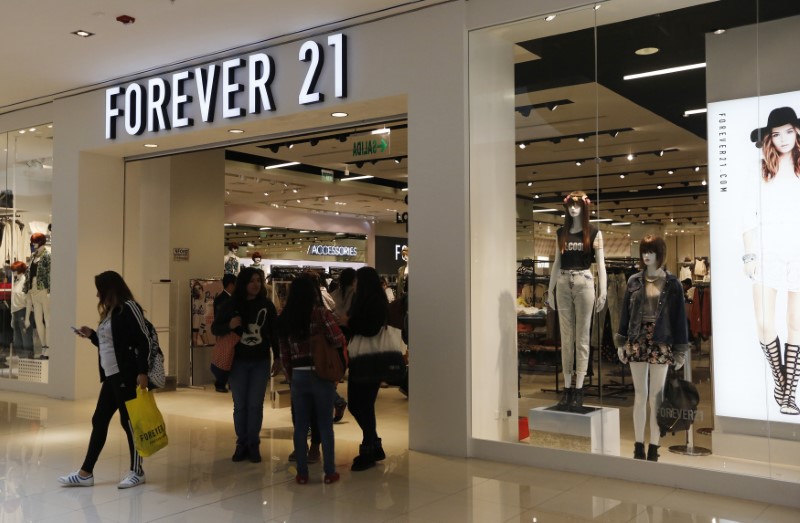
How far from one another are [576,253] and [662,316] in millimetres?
762

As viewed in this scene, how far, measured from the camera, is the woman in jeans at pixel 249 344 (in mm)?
5410

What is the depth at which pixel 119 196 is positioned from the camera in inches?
352

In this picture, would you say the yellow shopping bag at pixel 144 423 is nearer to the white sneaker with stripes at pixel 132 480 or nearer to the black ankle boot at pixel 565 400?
the white sneaker with stripes at pixel 132 480

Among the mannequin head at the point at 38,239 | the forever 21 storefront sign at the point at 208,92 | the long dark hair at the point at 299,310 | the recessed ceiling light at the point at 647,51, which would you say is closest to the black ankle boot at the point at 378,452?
the long dark hair at the point at 299,310

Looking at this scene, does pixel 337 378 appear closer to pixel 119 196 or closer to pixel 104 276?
pixel 104 276

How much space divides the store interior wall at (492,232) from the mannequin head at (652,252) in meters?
0.97

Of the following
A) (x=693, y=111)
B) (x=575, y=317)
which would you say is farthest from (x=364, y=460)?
(x=693, y=111)

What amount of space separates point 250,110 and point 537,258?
3.07 meters

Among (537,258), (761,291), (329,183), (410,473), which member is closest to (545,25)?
(537,258)

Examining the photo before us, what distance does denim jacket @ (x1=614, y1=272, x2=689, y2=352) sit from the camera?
4863 mm

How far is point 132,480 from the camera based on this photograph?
193 inches

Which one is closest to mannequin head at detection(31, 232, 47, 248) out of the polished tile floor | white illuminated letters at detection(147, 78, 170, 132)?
white illuminated letters at detection(147, 78, 170, 132)

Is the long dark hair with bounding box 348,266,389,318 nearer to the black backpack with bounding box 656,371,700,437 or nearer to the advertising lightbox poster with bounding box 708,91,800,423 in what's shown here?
the black backpack with bounding box 656,371,700,437

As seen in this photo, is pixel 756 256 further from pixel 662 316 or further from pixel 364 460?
pixel 364 460
